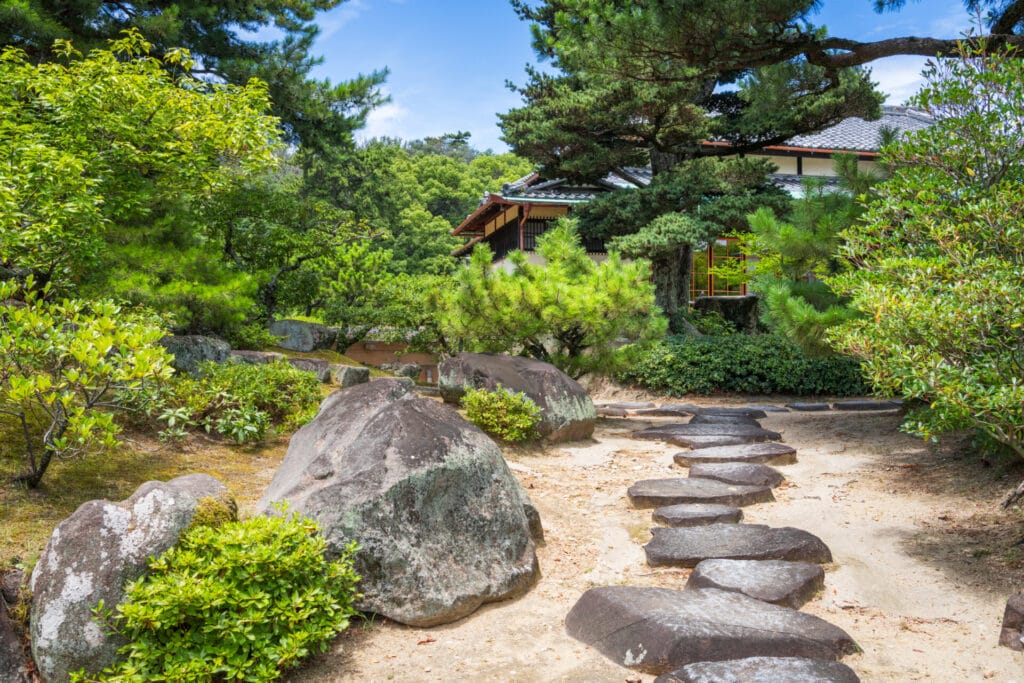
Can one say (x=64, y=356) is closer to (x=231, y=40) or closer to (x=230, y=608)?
(x=230, y=608)

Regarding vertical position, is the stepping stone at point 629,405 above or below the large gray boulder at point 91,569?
below

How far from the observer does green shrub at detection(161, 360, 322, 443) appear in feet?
19.5

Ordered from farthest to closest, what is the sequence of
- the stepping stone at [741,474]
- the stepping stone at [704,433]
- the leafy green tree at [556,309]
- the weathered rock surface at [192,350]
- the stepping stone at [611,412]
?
the stepping stone at [611,412]
the leafy green tree at [556,309]
the stepping stone at [704,433]
the weathered rock surface at [192,350]
the stepping stone at [741,474]

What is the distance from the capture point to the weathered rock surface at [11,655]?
313 cm

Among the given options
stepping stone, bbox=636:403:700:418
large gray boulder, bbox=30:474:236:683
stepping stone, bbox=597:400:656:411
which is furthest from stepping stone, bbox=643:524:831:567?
stepping stone, bbox=597:400:656:411

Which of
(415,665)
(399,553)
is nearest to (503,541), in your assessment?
(399,553)

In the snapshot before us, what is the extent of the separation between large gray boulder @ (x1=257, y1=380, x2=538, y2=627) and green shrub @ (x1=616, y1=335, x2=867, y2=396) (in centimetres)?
935

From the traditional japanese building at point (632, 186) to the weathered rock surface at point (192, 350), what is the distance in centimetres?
1056

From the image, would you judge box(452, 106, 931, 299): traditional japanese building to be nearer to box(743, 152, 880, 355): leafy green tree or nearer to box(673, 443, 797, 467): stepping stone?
box(743, 152, 880, 355): leafy green tree

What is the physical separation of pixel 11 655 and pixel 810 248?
8060 millimetres

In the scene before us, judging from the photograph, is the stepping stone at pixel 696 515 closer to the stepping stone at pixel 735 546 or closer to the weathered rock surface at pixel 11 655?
the stepping stone at pixel 735 546

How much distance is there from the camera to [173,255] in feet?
24.4

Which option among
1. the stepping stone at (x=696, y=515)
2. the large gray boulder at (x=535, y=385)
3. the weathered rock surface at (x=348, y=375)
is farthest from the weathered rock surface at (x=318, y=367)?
the stepping stone at (x=696, y=515)

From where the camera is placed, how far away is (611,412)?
11258mm
